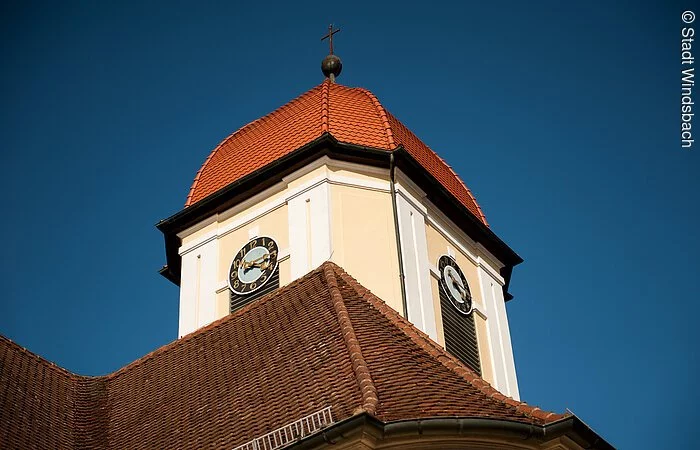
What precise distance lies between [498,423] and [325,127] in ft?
28.6

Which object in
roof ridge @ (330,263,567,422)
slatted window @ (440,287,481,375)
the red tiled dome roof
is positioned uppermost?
the red tiled dome roof

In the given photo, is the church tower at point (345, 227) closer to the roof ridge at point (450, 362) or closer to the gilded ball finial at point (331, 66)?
the gilded ball finial at point (331, 66)

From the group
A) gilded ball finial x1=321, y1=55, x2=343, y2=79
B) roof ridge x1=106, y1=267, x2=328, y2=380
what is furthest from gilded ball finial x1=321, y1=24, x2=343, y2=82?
roof ridge x1=106, y1=267, x2=328, y2=380

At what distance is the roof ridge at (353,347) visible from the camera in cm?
1174

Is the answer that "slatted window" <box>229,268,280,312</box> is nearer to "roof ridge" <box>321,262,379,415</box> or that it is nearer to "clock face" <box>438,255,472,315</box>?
"clock face" <box>438,255,472,315</box>

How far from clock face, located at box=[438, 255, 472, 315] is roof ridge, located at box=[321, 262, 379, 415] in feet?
13.2

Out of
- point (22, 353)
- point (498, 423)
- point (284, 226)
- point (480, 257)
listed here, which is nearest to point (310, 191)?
point (284, 226)

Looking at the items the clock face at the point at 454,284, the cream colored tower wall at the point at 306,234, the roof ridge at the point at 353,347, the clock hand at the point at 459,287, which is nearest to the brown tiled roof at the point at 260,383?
the roof ridge at the point at 353,347

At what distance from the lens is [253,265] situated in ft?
62.4

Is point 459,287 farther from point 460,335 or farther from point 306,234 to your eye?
point 306,234

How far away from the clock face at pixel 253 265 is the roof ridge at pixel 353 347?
10.6ft

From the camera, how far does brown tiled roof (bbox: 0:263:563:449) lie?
12242 mm

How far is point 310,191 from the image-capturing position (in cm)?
1894

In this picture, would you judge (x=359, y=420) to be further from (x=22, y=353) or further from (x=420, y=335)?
(x=22, y=353)
